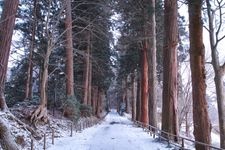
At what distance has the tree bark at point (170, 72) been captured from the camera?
51.2 ft

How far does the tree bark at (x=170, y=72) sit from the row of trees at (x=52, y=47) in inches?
251

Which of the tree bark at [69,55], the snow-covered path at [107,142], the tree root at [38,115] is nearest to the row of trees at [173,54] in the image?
the snow-covered path at [107,142]

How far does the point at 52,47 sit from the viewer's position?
19.1 metres

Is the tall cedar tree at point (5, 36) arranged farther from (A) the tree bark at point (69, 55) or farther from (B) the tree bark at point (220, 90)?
(A) the tree bark at point (69, 55)

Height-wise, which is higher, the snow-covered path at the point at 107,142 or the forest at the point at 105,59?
the forest at the point at 105,59

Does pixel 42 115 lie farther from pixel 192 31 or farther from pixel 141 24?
pixel 141 24

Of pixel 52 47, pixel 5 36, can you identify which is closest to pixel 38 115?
pixel 52 47

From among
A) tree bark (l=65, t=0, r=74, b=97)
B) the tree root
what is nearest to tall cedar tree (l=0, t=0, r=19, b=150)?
the tree root

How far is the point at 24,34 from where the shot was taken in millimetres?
28094

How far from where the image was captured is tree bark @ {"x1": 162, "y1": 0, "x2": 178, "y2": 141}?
15592 mm

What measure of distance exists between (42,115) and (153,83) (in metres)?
8.65

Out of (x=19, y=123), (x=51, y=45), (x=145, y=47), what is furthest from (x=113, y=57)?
(x=19, y=123)

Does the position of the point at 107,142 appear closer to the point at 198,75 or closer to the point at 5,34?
the point at 5,34

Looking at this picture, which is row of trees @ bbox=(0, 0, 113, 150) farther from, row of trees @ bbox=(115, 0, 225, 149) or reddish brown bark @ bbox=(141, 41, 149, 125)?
reddish brown bark @ bbox=(141, 41, 149, 125)
